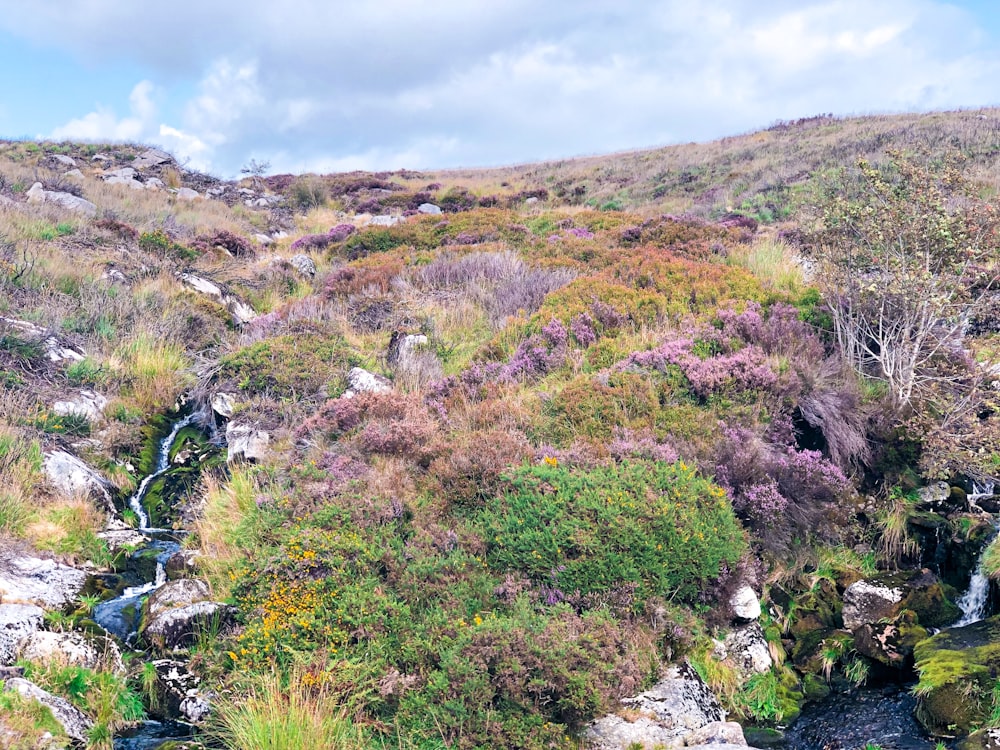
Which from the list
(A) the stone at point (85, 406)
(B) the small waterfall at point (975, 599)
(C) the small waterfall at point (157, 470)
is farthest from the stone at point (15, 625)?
(B) the small waterfall at point (975, 599)

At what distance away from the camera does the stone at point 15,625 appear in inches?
224

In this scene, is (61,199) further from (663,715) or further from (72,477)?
(663,715)

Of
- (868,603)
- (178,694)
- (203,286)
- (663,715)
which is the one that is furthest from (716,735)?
(203,286)

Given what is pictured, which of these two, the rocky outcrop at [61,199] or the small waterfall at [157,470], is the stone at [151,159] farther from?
the small waterfall at [157,470]

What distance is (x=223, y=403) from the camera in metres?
11.1

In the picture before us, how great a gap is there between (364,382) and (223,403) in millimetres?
2388

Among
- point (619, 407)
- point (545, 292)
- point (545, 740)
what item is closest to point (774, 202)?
point (545, 292)

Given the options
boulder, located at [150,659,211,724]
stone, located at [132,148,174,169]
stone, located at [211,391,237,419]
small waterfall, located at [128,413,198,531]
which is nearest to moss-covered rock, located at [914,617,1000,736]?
boulder, located at [150,659,211,724]

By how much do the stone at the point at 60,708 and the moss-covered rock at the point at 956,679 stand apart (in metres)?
6.32

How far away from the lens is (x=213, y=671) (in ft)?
18.9

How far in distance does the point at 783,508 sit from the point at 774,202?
54.6 ft

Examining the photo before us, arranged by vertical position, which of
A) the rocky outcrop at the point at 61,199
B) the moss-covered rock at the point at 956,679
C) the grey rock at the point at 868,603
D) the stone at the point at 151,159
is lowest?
the moss-covered rock at the point at 956,679

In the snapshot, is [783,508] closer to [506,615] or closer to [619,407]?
[619,407]

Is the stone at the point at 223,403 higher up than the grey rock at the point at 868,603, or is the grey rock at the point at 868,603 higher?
the stone at the point at 223,403
